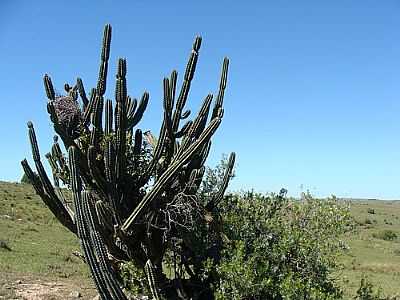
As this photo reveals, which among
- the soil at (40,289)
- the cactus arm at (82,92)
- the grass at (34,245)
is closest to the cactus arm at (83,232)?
the cactus arm at (82,92)

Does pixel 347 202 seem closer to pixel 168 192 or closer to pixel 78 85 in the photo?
pixel 168 192

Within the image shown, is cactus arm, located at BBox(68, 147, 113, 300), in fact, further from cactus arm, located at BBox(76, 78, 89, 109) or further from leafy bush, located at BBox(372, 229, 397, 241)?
leafy bush, located at BBox(372, 229, 397, 241)

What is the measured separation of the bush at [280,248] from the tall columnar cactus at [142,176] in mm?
622

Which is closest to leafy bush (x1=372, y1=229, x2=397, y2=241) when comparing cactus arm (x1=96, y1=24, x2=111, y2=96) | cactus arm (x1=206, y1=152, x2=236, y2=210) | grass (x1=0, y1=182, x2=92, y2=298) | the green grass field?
the green grass field

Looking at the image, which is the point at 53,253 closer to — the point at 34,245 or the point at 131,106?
the point at 34,245

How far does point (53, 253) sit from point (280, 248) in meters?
14.7

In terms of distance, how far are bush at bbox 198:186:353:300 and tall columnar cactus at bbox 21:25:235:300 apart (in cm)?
62

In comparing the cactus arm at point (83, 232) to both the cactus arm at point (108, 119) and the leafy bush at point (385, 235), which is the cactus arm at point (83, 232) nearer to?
the cactus arm at point (108, 119)

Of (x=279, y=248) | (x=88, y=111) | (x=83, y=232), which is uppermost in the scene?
(x=88, y=111)

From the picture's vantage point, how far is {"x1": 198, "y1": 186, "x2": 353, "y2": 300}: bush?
26.8 ft

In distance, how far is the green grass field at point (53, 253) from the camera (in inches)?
630

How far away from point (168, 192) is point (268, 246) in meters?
2.07

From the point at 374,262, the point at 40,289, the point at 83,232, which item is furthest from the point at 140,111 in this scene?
the point at 374,262

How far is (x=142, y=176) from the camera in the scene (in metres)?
9.34
